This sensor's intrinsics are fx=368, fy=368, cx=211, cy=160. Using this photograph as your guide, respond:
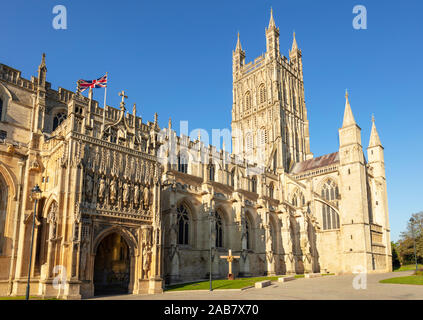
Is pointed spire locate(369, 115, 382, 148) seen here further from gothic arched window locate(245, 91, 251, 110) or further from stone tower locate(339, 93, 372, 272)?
gothic arched window locate(245, 91, 251, 110)

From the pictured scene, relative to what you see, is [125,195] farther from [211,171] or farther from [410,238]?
[410,238]

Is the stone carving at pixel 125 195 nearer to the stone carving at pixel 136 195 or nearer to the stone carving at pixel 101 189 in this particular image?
the stone carving at pixel 136 195

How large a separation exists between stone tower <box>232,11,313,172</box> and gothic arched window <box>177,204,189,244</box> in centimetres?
3487

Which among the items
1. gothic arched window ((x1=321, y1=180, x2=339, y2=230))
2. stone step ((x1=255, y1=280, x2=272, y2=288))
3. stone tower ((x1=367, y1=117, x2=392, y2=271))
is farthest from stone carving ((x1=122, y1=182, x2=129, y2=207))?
stone tower ((x1=367, y1=117, x2=392, y2=271))

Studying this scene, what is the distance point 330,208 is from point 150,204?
122ft

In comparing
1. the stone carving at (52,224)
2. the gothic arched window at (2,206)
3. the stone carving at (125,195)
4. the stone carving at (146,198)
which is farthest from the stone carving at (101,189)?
the gothic arched window at (2,206)

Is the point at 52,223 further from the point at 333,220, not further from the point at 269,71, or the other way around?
the point at 269,71

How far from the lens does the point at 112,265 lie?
29844 millimetres

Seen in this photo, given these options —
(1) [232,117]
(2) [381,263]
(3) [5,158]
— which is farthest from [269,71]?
(3) [5,158]

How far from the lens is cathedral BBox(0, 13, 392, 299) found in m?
24.6

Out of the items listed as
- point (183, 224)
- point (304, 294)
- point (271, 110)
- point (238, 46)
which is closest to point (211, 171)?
point (183, 224)

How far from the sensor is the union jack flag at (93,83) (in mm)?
32594

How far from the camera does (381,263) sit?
54.6 metres

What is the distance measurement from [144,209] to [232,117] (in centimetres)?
5811
